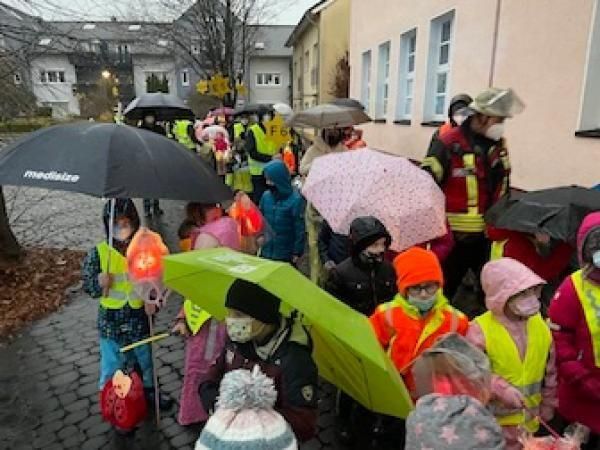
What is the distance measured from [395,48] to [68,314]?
29.7 ft

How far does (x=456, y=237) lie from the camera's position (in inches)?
170

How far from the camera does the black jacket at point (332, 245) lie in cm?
436

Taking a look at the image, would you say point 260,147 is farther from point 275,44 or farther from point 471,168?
point 275,44

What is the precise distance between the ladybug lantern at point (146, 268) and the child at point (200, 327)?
23 cm

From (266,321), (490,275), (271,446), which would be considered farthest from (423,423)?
(490,275)

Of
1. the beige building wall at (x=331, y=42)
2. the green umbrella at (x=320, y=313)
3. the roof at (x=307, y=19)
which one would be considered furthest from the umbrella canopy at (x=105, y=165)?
the roof at (x=307, y=19)

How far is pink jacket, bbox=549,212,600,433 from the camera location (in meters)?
2.67

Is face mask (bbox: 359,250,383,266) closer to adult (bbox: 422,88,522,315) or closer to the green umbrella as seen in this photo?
the green umbrella

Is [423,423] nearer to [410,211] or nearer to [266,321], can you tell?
[266,321]

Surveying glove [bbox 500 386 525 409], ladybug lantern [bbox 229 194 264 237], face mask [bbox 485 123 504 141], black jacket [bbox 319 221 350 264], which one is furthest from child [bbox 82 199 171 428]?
face mask [bbox 485 123 504 141]

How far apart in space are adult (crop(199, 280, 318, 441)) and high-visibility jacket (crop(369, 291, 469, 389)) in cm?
A: 76

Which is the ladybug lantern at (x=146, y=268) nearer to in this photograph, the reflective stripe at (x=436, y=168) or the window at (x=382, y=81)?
the reflective stripe at (x=436, y=168)

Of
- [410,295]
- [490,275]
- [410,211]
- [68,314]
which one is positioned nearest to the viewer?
[490,275]

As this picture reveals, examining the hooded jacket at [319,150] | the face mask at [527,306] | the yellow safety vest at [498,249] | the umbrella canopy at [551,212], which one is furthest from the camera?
the hooded jacket at [319,150]
